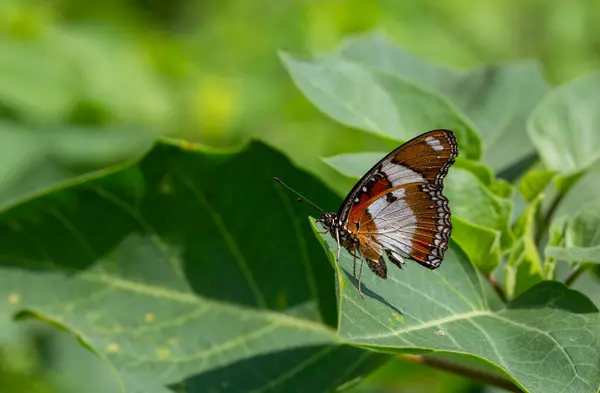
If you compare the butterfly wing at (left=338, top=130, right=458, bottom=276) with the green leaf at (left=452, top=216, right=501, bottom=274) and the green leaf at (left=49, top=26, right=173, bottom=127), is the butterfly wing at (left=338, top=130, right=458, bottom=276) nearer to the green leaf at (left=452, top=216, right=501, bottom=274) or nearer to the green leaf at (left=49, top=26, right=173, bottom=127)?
the green leaf at (left=452, top=216, right=501, bottom=274)

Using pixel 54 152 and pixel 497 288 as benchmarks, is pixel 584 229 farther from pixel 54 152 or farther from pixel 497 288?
pixel 54 152

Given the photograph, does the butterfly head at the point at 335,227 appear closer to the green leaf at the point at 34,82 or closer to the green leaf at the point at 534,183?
the green leaf at the point at 534,183

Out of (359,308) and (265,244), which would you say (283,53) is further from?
(359,308)

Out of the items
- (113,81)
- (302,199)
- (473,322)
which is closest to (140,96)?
(113,81)

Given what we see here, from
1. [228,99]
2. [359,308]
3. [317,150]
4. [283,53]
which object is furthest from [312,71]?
[228,99]

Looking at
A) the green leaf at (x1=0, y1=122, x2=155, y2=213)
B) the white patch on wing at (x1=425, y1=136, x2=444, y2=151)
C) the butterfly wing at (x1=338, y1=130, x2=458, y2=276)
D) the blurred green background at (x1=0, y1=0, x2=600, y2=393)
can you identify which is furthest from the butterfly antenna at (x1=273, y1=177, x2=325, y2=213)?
the green leaf at (x1=0, y1=122, x2=155, y2=213)
